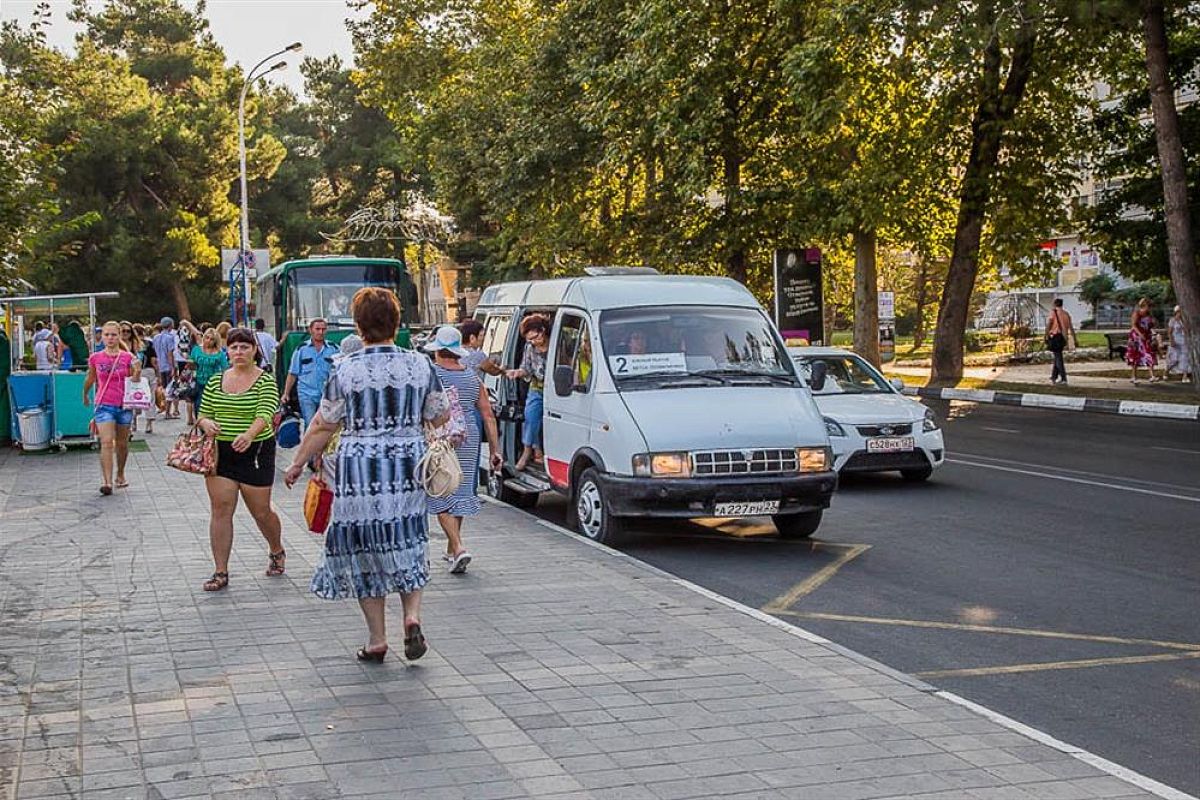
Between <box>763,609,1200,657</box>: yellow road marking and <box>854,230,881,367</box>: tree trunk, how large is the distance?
27277 millimetres

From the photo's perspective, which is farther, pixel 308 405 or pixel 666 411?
pixel 308 405

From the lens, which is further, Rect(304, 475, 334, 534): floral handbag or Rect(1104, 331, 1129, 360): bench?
Rect(1104, 331, 1129, 360): bench

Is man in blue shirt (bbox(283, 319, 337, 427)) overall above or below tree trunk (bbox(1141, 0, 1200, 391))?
below

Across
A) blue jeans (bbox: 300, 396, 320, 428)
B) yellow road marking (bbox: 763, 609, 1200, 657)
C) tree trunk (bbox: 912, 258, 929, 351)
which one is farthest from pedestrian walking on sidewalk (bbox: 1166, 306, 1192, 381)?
yellow road marking (bbox: 763, 609, 1200, 657)

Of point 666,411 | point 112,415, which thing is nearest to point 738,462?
point 666,411

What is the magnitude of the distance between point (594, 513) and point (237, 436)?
318cm

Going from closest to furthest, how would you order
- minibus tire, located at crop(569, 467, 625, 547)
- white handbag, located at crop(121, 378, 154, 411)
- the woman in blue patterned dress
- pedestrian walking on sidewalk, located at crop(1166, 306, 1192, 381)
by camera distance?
the woman in blue patterned dress
minibus tire, located at crop(569, 467, 625, 547)
white handbag, located at crop(121, 378, 154, 411)
pedestrian walking on sidewalk, located at crop(1166, 306, 1192, 381)

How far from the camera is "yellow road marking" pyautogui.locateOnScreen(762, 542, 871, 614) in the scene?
30.1 feet

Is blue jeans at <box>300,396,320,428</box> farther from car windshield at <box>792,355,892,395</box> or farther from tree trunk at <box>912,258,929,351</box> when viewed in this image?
tree trunk at <box>912,258,929,351</box>

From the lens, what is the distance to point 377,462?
693 cm

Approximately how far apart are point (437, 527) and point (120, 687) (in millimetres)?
5355

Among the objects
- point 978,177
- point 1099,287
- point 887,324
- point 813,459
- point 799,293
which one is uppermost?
point 978,177

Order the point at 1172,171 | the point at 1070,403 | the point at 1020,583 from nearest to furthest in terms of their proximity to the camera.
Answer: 1. the point at 1020,583
2. the point at 1172,171
3. the point at 1070,403

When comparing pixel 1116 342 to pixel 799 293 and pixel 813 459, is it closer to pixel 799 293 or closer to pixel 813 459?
pixel 799 293
